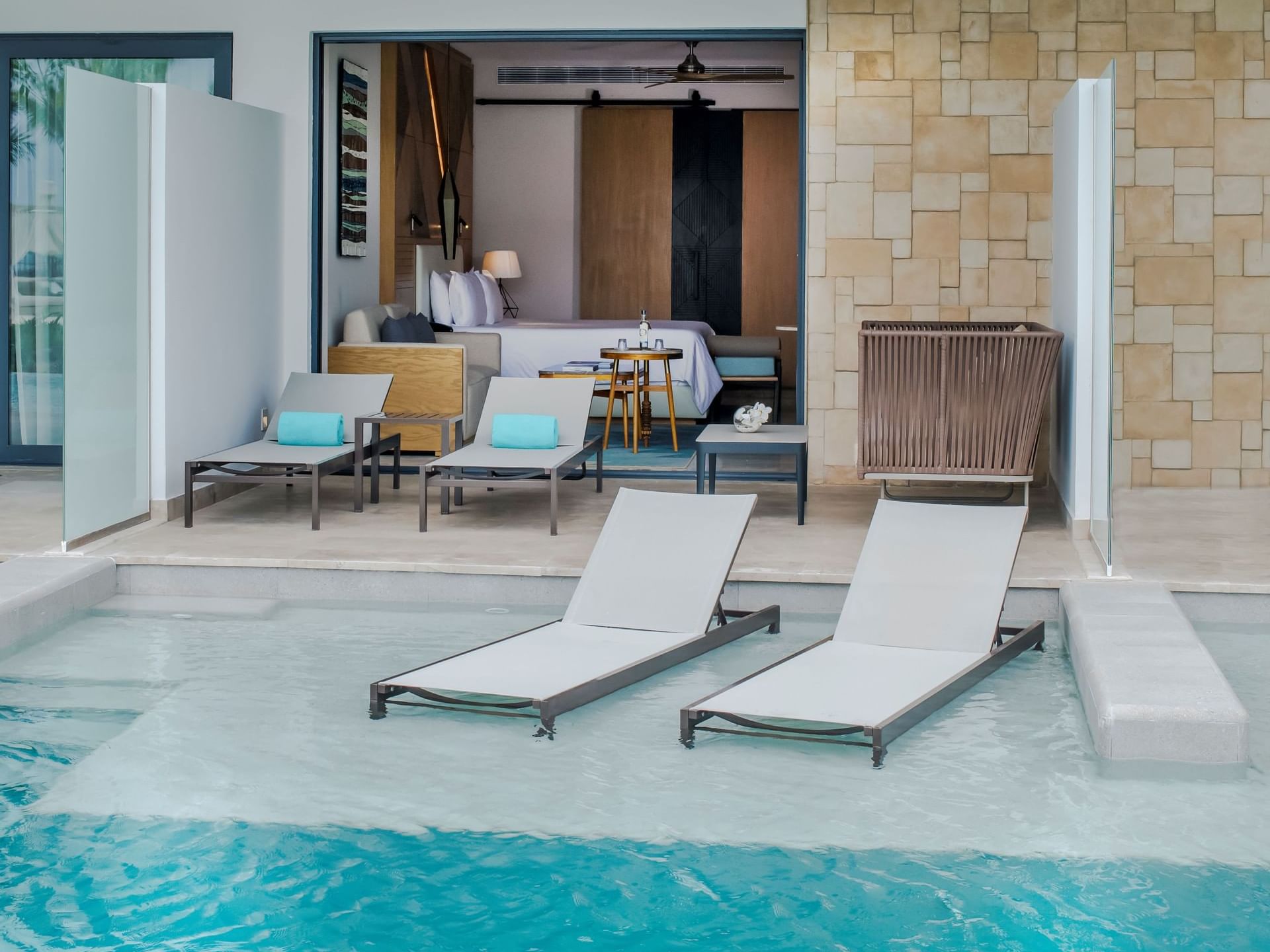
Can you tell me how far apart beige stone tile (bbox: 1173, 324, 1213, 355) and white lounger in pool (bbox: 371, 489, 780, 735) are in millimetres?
4028

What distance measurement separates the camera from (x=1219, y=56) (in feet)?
27.8

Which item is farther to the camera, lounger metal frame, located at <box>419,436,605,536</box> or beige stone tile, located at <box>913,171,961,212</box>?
beige stone tile, located at <box>913,171,961,212</box>

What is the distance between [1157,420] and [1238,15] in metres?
2.36

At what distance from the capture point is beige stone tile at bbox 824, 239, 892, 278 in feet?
28.4

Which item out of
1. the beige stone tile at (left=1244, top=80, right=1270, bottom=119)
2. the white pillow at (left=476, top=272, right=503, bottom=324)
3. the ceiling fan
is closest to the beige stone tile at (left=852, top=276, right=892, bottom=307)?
the beige stone tile at (left=1244, top=80, right=1270, bottom=119)

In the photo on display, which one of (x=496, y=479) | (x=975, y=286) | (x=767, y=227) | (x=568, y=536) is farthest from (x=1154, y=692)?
(x=767, y=227)

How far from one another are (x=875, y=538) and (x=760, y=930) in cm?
253

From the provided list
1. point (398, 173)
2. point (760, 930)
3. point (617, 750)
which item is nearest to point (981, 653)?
point (617, 750)

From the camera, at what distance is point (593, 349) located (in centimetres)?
1150

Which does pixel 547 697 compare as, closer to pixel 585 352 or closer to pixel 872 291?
pixel 872 291

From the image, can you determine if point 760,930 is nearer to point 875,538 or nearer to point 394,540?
point 875,538

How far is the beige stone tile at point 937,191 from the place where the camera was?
8586mm

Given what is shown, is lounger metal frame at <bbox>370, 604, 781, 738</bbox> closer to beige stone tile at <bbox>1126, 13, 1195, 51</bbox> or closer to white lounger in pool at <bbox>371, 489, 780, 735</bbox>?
white lounger in pool at <bbox>371, 489, 780, 735</bbox>

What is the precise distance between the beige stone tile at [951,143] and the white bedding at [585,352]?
3.05 metres
